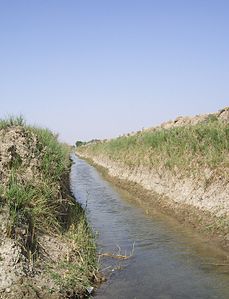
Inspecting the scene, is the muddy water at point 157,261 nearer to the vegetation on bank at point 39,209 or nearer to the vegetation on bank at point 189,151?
the vegetation on bank at point 39,209

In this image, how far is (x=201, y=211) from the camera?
13.1 m

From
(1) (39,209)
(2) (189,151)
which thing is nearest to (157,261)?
(1) (39,209)

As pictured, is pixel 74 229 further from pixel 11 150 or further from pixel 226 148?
pixel 226 148

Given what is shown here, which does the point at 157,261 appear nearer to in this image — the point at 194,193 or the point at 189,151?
the point at 194,193

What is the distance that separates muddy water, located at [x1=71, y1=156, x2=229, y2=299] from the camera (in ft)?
26.2

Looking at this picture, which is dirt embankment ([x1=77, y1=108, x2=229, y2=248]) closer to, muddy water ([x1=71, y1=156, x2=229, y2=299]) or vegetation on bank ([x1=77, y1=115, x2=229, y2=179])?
vegetation on bank ([x1=77, y1=115, x2=229, y2=179])

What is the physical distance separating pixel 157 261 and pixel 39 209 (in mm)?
3458

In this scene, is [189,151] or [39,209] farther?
[189,151]

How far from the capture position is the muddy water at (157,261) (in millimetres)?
7992

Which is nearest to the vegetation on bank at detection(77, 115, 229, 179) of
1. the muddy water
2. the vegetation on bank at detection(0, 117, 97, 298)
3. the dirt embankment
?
the dirt embankment

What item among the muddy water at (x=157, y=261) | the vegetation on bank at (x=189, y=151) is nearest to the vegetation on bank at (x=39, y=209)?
the muddy water at (x=157, y=261)

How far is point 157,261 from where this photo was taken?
Result: 995cm

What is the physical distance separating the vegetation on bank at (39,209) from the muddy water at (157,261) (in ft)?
2.22

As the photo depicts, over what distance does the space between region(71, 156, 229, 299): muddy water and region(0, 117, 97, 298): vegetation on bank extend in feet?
2.22
